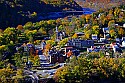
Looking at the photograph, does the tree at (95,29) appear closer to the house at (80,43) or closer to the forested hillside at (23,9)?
the house at (80,43)

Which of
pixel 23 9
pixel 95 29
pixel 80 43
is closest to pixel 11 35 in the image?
pixel 80 43

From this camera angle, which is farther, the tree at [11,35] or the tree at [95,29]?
the tree at [95,29]

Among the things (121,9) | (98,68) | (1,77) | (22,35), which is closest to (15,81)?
(1,77)

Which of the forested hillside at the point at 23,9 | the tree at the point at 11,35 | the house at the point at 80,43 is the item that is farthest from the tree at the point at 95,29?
the forested hillside at the point at 23,9

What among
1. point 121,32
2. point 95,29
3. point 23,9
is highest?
point 23,9

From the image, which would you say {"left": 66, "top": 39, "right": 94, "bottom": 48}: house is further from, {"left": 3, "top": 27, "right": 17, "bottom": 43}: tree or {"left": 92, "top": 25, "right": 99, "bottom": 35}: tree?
{"left": 3, "top": 27, "right": 17, "bottom": 43}: tree

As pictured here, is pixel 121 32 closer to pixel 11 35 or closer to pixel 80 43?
pixel 80 43

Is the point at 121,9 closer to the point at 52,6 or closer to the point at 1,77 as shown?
the point at 52,6

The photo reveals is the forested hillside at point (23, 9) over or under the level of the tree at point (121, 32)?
over
